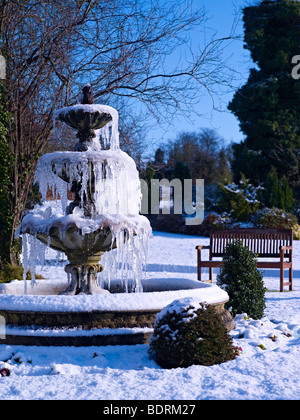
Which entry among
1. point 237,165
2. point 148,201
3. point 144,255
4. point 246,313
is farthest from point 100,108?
point 237,165

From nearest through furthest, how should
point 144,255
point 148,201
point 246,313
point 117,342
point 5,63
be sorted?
point 117,342, point 144,255, point 246,313, point 5,63, point 148,201

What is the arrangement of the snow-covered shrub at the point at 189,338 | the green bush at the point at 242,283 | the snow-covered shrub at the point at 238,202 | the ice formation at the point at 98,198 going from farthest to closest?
the snow-covered shrub at the point at 238,202
the green bush at the point at 242,283
the ice formation at the point at 98,198
the snow-covered shrub at the point at 189,338

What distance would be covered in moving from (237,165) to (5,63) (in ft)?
61.0

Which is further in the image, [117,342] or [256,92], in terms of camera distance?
[256,92]

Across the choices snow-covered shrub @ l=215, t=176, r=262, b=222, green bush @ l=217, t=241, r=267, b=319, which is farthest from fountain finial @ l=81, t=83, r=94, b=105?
snow-covered shrub @ l=215, t=176, r=262, b=222

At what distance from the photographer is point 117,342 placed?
15.7 feet

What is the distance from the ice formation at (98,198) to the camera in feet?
17.5

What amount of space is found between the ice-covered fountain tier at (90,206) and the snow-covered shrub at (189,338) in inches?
41.0

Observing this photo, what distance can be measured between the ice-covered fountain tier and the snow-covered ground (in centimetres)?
120

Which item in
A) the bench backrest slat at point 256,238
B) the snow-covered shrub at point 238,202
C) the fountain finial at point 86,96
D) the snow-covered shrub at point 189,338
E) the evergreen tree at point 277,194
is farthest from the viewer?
the evergreen tree at point 277,194

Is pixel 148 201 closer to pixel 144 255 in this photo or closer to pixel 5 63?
pixel 5 63

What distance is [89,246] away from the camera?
5660mm

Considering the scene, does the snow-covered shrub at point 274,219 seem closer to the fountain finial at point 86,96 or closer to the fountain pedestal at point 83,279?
the fountain finial at point 86,96

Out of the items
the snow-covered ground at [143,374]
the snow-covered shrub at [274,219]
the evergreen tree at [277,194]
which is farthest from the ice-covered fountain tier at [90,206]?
the evergreen tree at [277,194]
